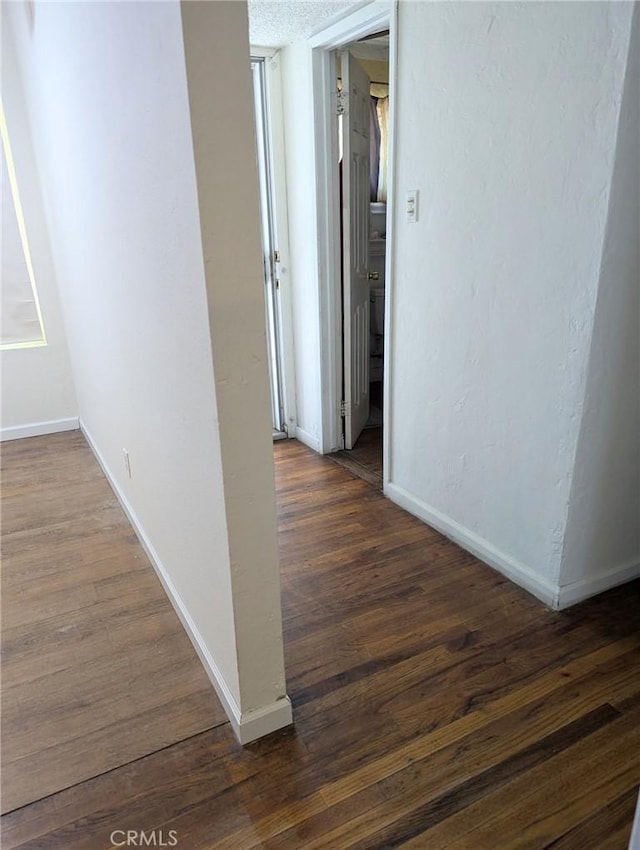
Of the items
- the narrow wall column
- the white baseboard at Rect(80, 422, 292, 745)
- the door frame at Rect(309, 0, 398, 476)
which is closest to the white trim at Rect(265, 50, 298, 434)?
the door frame at Rect(309, 0, 398, 476)

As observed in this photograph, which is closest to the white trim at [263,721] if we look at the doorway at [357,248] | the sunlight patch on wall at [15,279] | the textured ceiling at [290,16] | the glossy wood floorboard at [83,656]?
the glossy wood floorboard at [83,656]

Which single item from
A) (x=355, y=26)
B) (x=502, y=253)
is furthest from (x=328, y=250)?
(x=502, y=253)

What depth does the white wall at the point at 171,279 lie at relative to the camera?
1.06m

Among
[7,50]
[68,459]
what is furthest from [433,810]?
[7,50]

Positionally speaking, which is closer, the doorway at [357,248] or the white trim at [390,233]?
the white trim at [390,233]

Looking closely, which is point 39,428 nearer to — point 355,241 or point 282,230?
point 282,230

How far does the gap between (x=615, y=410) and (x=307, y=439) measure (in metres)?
2.01

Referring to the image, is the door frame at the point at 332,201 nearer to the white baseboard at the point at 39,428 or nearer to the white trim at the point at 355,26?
the white trim at the point at 355,26

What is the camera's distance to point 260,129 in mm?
3123

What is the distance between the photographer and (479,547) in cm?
221

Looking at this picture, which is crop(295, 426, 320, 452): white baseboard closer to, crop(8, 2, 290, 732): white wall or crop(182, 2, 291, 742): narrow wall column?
crop(8, 2, 290, 732): white wall

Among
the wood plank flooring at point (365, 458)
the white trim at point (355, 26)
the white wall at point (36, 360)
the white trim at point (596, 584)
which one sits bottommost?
the wood plank flooring at point (365, 458)

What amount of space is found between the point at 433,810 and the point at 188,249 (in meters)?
1.35

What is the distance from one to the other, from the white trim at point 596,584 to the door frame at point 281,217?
2069mm
